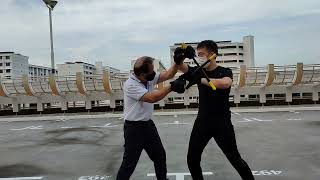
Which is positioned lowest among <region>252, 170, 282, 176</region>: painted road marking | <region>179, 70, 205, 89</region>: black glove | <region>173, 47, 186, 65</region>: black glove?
<region>252, 170, 282, 176</region>: painted road marking

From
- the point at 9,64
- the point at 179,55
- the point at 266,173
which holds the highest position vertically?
the point at 9,64

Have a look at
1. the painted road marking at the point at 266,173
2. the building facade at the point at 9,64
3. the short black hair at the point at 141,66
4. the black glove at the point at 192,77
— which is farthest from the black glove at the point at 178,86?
the building facade at the point at 9,64

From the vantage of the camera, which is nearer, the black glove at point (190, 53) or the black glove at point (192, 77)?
the black glove at point (192, 77)

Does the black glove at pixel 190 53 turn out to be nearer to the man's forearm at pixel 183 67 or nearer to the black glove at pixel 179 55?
the black glove at pixel 179 55

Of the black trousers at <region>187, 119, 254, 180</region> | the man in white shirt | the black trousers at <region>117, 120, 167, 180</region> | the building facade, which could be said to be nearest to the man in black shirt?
the black trousers at <region>187, 119, 254, 180</region>

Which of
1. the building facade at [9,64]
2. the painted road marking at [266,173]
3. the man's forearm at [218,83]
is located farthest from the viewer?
the building facade at [9,64]

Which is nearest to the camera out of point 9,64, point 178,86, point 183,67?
point 178,86

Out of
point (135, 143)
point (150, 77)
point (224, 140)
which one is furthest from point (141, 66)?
point (224, 140)

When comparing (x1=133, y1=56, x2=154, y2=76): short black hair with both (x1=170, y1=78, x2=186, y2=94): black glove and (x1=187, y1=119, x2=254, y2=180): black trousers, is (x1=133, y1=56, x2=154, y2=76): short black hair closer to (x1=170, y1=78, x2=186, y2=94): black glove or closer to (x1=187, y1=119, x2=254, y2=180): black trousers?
(x1=170, y1=78, x2=186, y2=94): black glove

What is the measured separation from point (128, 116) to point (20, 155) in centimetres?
515

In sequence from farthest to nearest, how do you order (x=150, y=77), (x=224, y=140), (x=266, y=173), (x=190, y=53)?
(x=266, y=173), (x=224, y=140), (x=150, y=77), (x=190, y=53)

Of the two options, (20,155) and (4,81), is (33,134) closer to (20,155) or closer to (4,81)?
(20,155)

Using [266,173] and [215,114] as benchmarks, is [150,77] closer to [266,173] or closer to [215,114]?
[215,114]

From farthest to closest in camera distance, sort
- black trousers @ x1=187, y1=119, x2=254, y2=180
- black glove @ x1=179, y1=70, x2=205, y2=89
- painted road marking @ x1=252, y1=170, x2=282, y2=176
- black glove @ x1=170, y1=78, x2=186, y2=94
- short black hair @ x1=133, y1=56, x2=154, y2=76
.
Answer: painted road marking @ x1=252, y1=170, x2=282, y2=176 < black trousers @ x1=187, y1=119, x2=254, y2=180 < short black hair @ x1=133, y1=56, x2=154, y2=76 < black glove @ x1=179, y1=70, x2=205, y2=89 < black glove @ x1=170, y1=78, x2=186, y2=94
